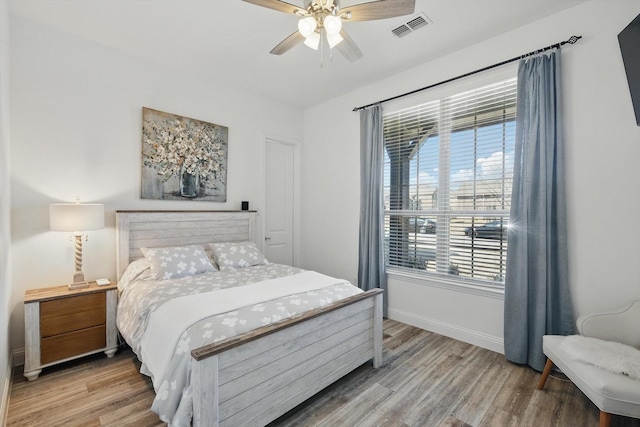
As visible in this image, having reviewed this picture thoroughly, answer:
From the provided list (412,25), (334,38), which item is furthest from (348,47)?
(412,25)

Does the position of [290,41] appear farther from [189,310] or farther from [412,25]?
[189,310]

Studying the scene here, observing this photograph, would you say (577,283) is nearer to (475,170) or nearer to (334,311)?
(475,170)

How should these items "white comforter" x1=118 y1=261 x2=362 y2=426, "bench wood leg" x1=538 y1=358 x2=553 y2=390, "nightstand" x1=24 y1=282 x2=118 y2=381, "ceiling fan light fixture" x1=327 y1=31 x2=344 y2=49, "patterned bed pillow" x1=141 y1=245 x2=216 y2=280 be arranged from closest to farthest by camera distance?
"white comforter" x1=118 y1=261 x2=362 y2=426
"ceiling fan light fixture" x1=327 y1=31 x2=344 y2=49
"bench wood leg" x1=538 y1=358 x2=553 y2=390
"nightstand" x1=24 y1=282 x2=118 y2=381
"patterned bed pillow" x1=141 y1=245 x2=216 y2=280

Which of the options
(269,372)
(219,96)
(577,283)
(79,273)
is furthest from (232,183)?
(577,283)

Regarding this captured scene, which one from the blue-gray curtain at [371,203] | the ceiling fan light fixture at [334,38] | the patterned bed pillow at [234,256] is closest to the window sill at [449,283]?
the blue-gray curtain at [371,203]

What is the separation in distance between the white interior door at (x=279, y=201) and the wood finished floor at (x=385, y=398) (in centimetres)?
219

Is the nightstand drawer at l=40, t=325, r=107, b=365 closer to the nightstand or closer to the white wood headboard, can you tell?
the nightstand

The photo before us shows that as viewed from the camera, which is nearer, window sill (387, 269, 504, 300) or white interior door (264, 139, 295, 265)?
window sill (387, 269, 504, 300)

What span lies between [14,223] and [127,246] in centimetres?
82

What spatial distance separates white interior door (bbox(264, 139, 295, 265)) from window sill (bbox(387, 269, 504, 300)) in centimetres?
169

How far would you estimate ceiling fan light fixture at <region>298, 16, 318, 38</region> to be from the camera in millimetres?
1851

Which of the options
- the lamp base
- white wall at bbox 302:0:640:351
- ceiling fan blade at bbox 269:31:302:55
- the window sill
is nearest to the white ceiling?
white wall at bbox 302:0:640:351

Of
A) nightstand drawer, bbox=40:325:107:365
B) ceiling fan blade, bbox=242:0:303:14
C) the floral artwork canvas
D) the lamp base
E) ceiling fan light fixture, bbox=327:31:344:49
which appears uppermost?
ceiling fan blade, bbox=242:0:303:14

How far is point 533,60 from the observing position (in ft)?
7.98
